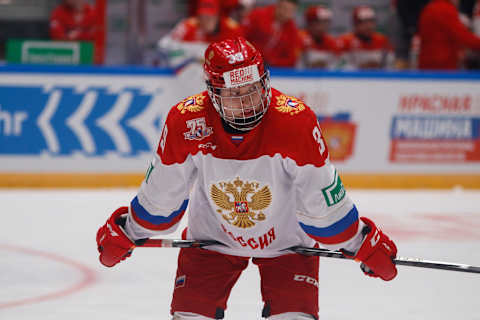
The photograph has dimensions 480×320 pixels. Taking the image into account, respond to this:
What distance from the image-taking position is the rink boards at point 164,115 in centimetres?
616

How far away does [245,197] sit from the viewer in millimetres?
2426

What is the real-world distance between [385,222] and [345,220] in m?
2.97

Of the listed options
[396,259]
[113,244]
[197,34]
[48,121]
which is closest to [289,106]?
[396,259]

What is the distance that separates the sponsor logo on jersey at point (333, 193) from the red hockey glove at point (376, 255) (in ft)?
0.49

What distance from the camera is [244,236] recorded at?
2.51 metres

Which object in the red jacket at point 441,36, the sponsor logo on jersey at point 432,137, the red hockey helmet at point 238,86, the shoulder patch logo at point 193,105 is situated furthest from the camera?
the red jacket at point 441,36

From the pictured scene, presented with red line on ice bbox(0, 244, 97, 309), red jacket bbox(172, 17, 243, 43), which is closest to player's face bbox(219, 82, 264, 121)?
red line on ice bbox(0, 244, 97, 309)

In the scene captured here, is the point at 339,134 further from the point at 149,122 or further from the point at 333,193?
the point at 333,193

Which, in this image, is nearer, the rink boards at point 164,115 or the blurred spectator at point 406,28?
the rink boards at point 164,115

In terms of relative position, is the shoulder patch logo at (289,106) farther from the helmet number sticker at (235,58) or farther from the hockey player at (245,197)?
the helmet number sticker at (235,58)

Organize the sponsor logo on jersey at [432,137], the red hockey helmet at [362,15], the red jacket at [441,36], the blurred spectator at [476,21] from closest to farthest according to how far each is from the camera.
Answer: the sponsor logo on jersey at [432,137]
the red jacket at [441,36]
the red hockey helmet at [362,15]
the blurred spectator at [476,21]

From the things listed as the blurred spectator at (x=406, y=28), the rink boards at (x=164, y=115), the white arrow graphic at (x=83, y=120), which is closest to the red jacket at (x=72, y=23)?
the rink boards at (x=164, y=115)

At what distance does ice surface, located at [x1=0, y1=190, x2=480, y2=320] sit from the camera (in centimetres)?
339

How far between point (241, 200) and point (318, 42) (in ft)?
16.5
